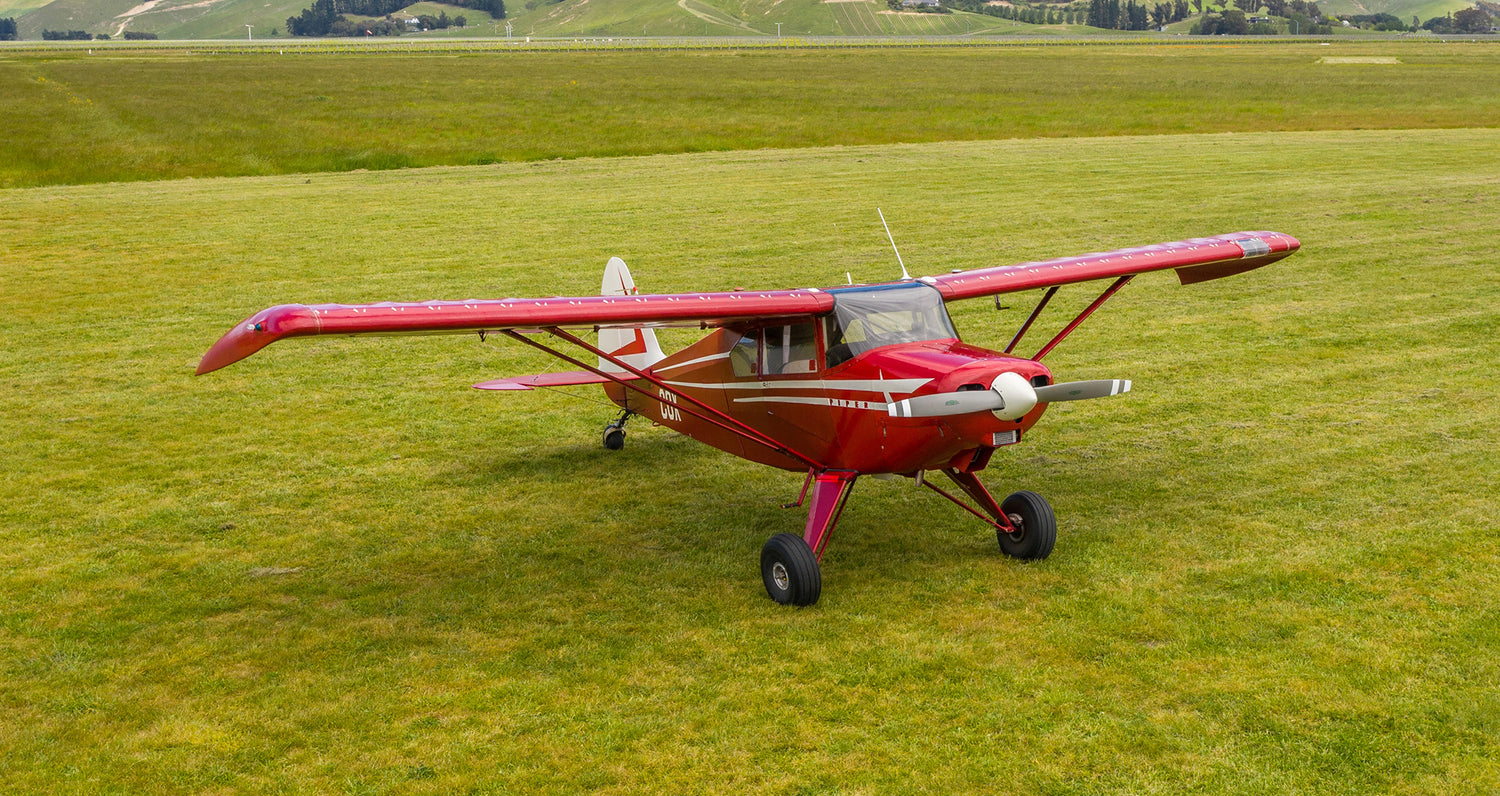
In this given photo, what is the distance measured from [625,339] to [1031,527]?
16.4ft

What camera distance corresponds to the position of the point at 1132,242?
21.7 meters

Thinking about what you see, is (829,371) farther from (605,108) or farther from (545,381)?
(605,108)

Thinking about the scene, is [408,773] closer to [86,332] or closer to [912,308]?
[912,308]

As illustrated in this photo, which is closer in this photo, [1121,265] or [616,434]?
[1121,265]

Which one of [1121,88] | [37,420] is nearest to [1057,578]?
[37,420]

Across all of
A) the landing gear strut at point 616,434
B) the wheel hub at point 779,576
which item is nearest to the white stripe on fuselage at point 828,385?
the wheel hub at point 779,576

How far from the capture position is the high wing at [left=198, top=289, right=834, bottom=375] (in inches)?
273

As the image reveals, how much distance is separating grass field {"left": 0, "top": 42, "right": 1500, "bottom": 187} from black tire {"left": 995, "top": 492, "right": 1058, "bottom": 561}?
31.8m

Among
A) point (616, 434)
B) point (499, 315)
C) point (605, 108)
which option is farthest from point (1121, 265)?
point (605, 108)

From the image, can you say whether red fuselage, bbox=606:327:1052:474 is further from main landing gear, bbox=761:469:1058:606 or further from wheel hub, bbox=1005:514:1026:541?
wheel hub, bbox=1005:514:1026:541

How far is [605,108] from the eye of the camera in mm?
50156

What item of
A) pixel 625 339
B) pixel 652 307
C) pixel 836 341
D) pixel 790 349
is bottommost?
pixel 625 339

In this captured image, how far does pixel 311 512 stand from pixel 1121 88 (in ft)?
191

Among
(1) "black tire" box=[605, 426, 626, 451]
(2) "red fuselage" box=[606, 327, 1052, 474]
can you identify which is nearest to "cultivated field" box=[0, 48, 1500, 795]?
(1) "black tire" box=[605, 426, 626, 451]
